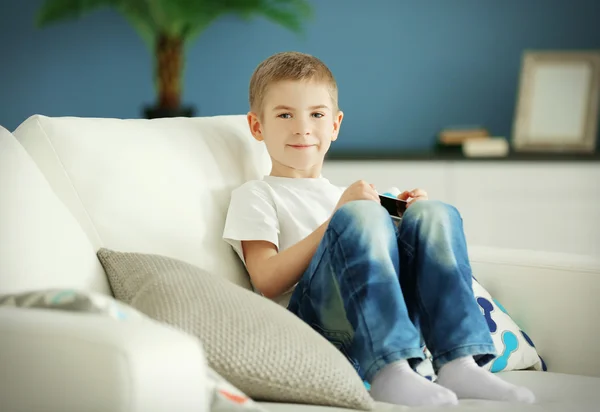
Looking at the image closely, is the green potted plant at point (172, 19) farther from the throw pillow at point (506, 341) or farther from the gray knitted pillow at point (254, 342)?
the gray knitted pillow at point (254, 342)

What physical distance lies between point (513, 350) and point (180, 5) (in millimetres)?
2283

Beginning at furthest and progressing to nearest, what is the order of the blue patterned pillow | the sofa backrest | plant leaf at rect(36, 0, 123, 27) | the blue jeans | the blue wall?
the blue wall < plant leaf at rect(36, 0, 123, 27) < the blue patterned pillow < the sofa backrest < the blue jeans

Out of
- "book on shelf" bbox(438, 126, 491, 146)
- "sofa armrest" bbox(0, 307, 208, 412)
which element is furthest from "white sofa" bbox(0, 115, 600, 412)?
"book on shelf" bbox(438, 126, 491, 146)

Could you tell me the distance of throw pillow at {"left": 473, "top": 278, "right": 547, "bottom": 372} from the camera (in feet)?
5.51

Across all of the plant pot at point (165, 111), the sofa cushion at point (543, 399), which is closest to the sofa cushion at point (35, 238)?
the sofa cushion at point (543, 399)

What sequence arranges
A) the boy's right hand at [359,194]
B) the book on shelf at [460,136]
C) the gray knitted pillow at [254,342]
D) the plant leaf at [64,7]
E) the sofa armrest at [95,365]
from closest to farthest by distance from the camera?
the sofa armrest at [95,365]
the gray knitted pillow at [254,342]
the boy's right hand at [359,194]
the book on shelf at [460,136]
the plant leaf at [64,7]

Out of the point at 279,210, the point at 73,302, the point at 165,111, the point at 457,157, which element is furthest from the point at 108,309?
the point at 165,111

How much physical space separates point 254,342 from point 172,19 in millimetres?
2604

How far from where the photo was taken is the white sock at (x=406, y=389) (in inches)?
50.5

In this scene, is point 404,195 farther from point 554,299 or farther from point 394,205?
point 554,299

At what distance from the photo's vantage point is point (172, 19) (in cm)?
A: 353

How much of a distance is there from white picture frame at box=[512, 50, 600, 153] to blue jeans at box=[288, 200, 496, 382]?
86.0 inches

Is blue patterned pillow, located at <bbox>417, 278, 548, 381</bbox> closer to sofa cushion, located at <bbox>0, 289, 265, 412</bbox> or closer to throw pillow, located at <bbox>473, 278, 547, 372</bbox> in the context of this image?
throw pillow, located at <bbox>473, 278, 547, 372</bbox>

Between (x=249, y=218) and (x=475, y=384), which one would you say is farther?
(x=249, y=218)
